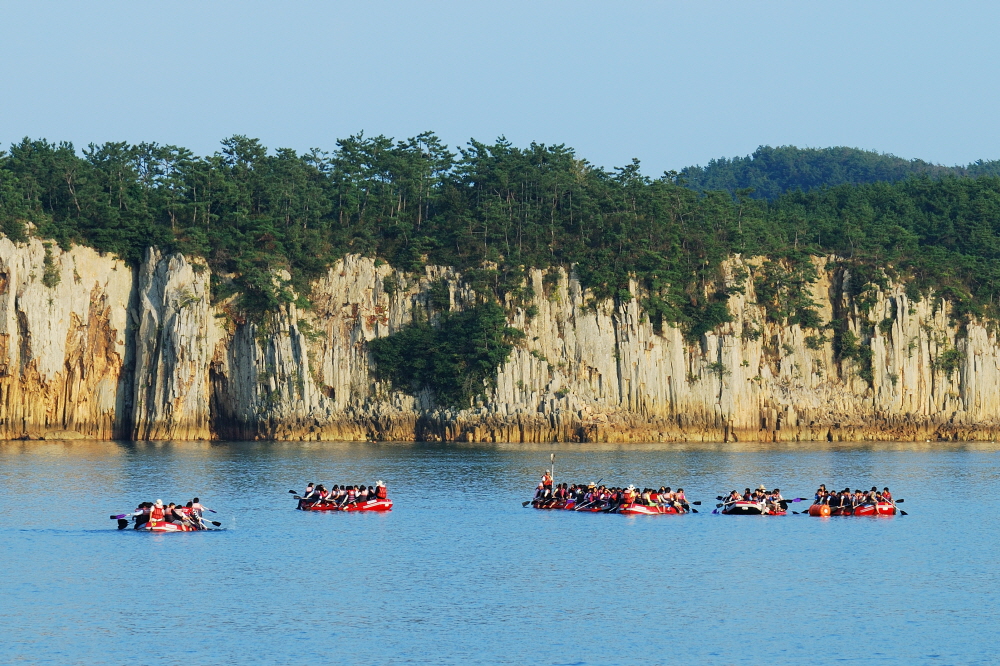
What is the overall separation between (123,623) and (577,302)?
6956 cm

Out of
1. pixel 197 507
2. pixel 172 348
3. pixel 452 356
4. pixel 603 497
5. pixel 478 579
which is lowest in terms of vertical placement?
pixel 478 579

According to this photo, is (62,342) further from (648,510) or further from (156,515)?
(648,510)

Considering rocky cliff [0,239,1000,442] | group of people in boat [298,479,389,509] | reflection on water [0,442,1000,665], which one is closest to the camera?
reflection on water [0,442,1000,665]

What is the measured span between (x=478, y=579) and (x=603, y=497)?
54.6 feet

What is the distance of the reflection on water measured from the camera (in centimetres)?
2875

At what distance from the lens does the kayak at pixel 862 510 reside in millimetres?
52094

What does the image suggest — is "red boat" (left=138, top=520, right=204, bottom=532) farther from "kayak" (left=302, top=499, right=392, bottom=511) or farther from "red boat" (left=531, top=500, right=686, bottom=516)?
"red boat" (left=531, top=500, right=686, bottom=516)

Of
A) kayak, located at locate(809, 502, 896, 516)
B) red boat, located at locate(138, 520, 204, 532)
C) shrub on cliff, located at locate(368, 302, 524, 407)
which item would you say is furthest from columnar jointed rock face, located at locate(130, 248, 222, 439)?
kayak, located at locate(809, 502, 896, 516)

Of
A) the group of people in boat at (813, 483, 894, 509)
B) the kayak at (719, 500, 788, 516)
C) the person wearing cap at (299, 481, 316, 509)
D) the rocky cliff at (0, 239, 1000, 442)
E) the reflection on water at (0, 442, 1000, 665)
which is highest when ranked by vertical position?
the rocky cliff at (0, 239, 1000, 442)

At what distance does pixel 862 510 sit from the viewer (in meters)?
52.4

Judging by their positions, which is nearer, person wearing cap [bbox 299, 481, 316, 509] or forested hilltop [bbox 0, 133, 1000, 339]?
person wearing cap [bbox 299, 481, 316, 509]

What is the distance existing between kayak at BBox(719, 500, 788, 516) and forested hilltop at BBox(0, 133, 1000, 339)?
1830 inches

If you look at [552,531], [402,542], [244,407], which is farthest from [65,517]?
[244,407]

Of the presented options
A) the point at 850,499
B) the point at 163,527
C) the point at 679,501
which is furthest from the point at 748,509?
the point at 163,527
